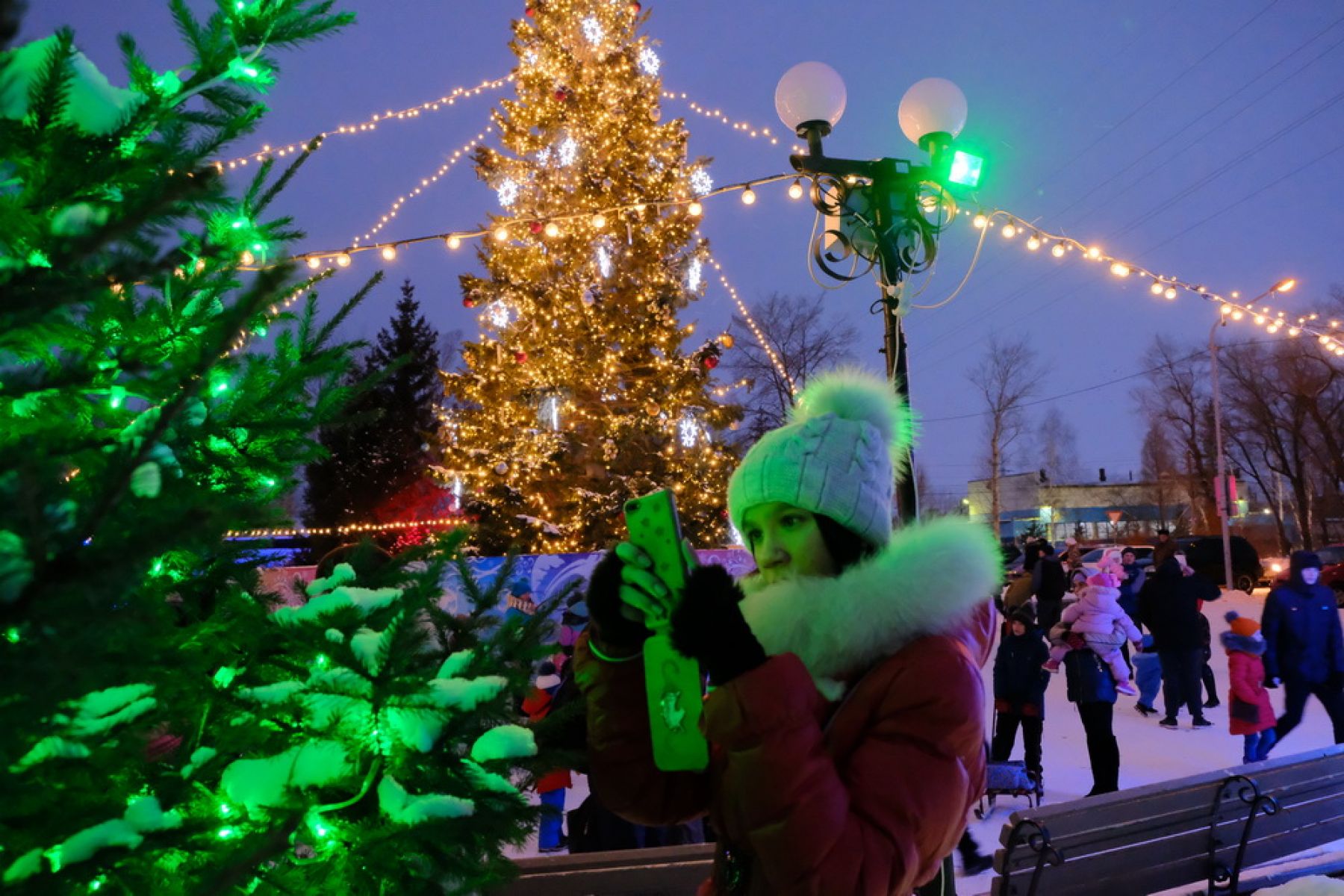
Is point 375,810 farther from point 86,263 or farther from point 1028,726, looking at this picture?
point 1028,726

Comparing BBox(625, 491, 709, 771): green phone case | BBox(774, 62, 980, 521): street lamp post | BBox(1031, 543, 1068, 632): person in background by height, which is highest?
BBox(774, 62, 980, 521): street lamp post

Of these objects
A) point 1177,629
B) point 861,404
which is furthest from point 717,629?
point 1177,629

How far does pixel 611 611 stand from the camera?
5.93 ft

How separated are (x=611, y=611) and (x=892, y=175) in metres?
4.04

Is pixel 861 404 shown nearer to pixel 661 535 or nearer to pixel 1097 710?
pixel 661 535

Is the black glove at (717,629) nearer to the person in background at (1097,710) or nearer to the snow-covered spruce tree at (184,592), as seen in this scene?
the snow-covered spruce tree at (184,592)

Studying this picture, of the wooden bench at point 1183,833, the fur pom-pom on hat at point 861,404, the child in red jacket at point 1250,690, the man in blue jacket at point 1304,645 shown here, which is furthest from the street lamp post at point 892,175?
the man in blue jacket at point 1304,645

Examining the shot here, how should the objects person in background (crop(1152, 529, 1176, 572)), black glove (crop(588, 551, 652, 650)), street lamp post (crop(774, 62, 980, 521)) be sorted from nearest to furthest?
black glove (crop(588, 551, 652, 650)) → street lamp post (crop(774, 62, 980, 521)) → person in background (crop(1152, 529, 1176, 572))

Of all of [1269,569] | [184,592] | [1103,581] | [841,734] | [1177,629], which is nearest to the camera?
[841,734]

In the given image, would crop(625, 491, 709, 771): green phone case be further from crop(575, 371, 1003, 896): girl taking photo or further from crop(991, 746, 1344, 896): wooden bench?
crop(991, 746, 1344, 896): wooden bench

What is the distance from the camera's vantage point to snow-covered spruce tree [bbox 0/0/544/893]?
0.72m

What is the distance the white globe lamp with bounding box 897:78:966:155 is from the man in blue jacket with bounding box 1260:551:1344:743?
5333 mm

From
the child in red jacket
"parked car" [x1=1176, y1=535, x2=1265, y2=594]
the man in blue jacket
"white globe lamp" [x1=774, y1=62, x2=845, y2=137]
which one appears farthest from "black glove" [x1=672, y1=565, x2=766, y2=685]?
"parked car" [x1=1176, y1=535, x2=1265, y2=594]

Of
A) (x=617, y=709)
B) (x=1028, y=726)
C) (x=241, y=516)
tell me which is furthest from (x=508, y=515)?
(x=241, y=516)
